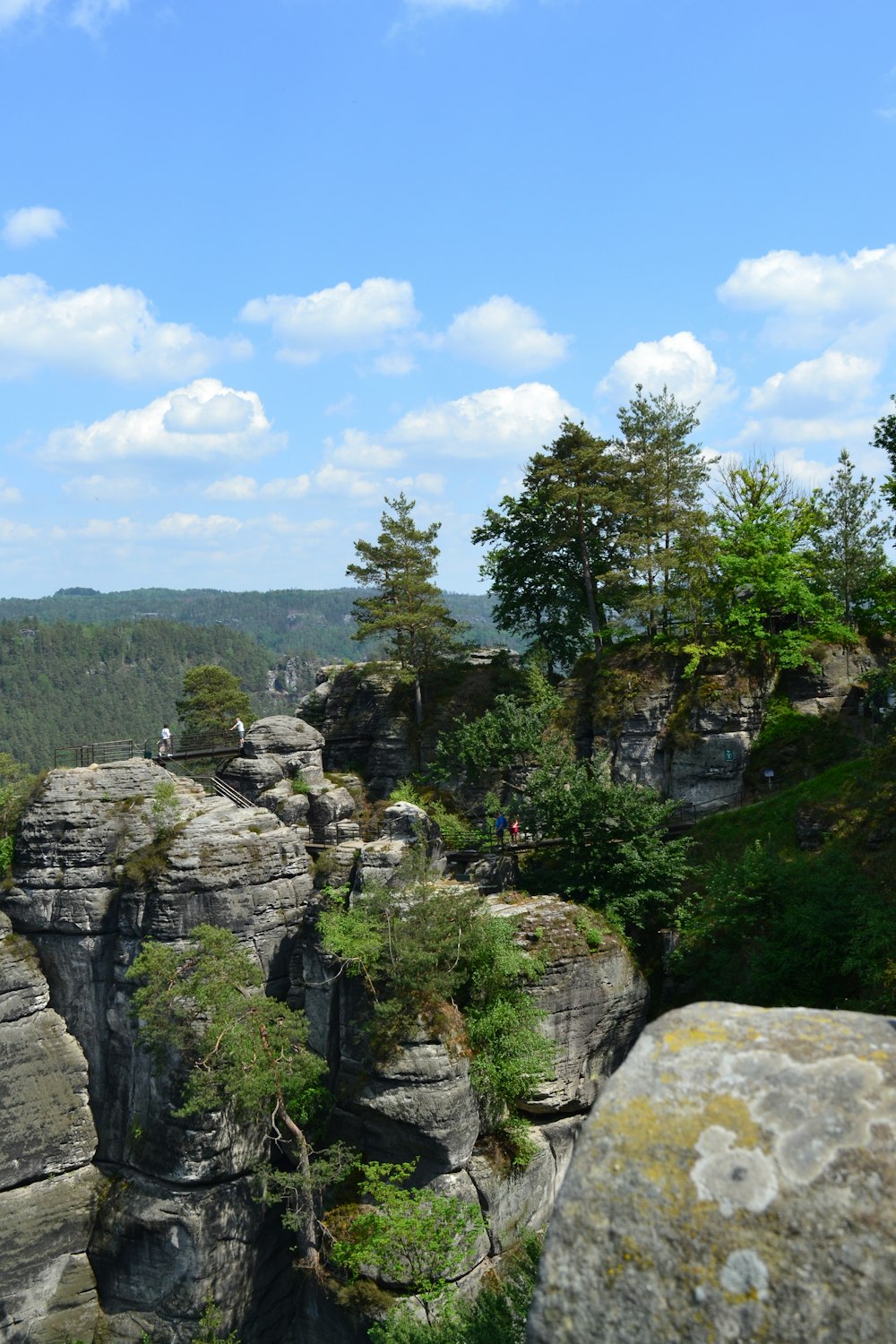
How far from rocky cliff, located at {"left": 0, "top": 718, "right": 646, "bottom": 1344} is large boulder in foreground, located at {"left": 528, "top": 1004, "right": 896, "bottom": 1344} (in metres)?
19.8

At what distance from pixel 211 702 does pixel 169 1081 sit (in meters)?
40.5

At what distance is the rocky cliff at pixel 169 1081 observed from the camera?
23.3m

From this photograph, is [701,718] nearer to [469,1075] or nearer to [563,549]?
[563,549]

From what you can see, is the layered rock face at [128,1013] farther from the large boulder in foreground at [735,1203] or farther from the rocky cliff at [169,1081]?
the large boulder in foreground at [735,1203]

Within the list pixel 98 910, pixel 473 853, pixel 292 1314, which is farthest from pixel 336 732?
pixel 292 1314

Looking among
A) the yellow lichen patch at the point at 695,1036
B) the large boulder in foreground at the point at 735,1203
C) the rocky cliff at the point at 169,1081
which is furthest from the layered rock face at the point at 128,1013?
the large boulder in foreground at the point at 735,1203

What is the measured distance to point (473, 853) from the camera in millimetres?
31016

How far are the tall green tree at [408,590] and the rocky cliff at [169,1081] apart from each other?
1158 centimetres

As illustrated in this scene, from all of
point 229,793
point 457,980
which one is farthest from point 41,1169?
point 457,980

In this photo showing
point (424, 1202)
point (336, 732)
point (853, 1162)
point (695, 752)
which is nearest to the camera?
point (853, 1162)

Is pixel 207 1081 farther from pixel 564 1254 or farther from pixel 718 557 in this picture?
pixel 718 557

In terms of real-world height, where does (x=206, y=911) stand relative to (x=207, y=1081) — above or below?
above

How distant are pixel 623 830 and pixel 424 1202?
37.6 ft

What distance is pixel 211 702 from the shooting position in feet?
210
